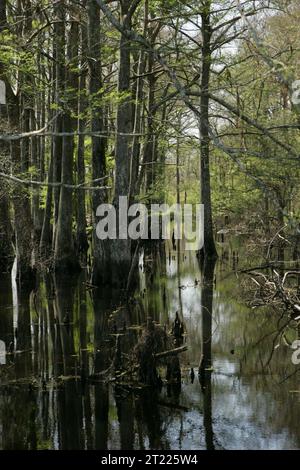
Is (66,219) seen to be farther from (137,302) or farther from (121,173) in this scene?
(137,302)

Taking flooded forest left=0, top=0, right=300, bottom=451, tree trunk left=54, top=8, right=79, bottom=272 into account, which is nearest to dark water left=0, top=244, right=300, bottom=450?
flooded forest left=0, top=0, right=300, bottom=451

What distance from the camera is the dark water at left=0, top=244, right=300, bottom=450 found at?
5.12 m

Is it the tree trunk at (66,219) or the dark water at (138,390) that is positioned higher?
the tree trunk at (66,219)

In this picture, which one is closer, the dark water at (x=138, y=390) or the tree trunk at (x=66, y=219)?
the dark water at (x=138, y=390)

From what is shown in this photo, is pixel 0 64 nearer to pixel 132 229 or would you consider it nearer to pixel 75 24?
pixel 75 24

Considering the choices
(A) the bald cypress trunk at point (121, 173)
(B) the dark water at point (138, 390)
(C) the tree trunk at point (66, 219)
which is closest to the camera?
(B) the dark water at point (138, 390)

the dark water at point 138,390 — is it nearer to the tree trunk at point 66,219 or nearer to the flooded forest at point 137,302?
the flooded forest at point 137,302

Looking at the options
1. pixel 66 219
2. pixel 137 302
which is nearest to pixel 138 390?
pixel 137 302

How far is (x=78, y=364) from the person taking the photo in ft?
23.2

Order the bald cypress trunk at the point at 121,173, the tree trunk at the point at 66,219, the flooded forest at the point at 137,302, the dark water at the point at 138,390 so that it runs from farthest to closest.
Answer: the tree trunk at the point at 66,219 < the bald cypress trunk at the point at 121,173 < the flooded forest at the point at 137,302 < the dark water at the point at 138,390

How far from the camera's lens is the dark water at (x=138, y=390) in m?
5.12

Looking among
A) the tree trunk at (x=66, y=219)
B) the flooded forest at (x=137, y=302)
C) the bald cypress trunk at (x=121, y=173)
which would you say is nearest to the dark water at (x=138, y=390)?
the flooded forest at (x=137, y=302)

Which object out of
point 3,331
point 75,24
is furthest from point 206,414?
point 75,24
